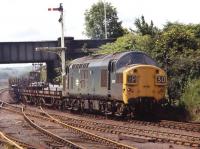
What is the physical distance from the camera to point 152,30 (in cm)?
4184

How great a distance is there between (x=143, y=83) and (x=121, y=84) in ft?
3.14

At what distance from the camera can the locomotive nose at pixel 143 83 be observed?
23578 mm

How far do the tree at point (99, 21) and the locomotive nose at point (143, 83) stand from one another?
71179 mm

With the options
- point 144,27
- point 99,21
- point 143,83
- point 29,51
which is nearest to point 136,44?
point 144,27

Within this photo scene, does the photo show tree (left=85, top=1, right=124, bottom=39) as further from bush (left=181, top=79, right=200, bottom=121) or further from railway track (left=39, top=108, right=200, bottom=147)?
railway track (left=39, top=108, right=200, bottom=147)

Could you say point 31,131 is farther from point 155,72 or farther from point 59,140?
point 155,72

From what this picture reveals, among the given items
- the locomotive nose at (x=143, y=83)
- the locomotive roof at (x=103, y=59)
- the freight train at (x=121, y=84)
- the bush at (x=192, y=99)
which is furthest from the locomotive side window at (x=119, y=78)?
the bush at (x=192, y=99)

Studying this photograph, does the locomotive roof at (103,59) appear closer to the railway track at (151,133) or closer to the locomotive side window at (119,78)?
the locomotive side window at (119,78)

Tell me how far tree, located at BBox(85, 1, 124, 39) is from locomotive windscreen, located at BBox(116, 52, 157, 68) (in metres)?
70.4

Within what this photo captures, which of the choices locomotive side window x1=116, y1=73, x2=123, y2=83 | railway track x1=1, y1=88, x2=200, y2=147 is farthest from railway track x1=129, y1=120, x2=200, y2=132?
locomotive side window x1=116, y1=73, x2=123, y2=83

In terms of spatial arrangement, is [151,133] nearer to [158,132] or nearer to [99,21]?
[158,132]

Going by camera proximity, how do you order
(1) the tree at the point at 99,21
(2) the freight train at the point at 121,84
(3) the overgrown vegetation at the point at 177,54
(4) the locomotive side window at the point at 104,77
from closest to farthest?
(2) the freight train at the point at 121,84
(4) the locomotive side window at the point at 104,77
(3) the overgrown vegetation at the point at 177,54
(1) the tree at the point at 99,21

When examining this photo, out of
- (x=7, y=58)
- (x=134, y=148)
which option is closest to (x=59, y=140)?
(x=134, y=148)

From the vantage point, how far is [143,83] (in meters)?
24.0
